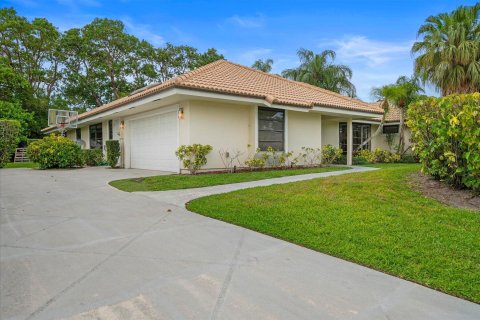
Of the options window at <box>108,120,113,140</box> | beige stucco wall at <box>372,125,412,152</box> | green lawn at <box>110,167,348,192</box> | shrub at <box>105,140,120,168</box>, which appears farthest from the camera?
beige stucco wall at <box>372,125,412,152</box>

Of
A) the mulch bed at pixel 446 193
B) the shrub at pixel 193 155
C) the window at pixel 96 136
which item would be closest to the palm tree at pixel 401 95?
the shrub at pixel 193 155

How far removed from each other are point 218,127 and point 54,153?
7.91 metres

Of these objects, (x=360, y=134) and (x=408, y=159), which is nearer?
(x=408, y=159)

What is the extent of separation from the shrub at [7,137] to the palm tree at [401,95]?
19363mm

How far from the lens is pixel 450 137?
5.46 m

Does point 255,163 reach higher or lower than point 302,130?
lower

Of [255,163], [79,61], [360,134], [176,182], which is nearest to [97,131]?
[255,163]

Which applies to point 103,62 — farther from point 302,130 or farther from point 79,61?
point 302,130

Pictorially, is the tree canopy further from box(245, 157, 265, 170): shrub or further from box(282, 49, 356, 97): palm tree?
box(245, 157, 265, 170): shrub

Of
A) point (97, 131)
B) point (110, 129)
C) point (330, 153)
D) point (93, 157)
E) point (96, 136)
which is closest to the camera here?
point (330, 153)

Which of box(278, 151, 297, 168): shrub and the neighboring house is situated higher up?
the neighboring house

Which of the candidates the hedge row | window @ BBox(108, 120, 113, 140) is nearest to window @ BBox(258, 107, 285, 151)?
the hedge row

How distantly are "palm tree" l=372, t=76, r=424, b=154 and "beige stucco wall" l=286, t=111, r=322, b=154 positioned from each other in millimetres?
4889

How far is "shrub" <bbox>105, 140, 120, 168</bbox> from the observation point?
14.2 m
